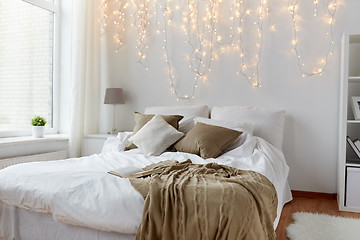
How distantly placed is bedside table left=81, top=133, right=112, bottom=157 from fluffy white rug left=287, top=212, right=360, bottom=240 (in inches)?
84.2

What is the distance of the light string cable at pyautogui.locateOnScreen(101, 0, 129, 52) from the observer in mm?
4281

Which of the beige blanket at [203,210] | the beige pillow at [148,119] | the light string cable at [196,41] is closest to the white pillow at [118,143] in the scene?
the beige pillow at [148,119]

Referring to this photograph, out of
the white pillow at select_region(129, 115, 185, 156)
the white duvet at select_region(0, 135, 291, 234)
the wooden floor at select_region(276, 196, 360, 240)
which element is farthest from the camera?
the white pillow at select_region(129, 115, 185, 156)

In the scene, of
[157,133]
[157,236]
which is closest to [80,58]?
[157,133]

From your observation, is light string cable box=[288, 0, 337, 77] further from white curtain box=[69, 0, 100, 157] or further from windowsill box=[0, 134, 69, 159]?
windowsill box=[0, 134, 69, 159]

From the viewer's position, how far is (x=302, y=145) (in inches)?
142

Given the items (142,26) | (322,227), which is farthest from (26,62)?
(322,227)

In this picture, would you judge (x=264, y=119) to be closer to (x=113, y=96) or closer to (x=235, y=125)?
(x=235, y=125)

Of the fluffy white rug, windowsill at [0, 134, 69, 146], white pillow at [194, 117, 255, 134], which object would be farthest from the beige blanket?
windowsill at [0, 134, 69, 146]

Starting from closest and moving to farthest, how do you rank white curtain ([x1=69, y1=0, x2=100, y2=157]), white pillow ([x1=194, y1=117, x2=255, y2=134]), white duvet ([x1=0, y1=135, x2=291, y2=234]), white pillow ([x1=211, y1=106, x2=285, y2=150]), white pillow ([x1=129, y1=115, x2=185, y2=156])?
white duvet ([x1=0, y1=135, x2=291, y2=234]) < white pillow ([x1=129, y1=115, x2=185, y2=156]) < white pillow ([x1=194, y1=117, x2=255, y2=134]) < white pillow ([x1=211, y1=106, x2=285, y2=150]) < white curtain ([x1=69, y1=0, x2=100, y2=157])

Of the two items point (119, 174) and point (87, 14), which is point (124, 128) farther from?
point (119, 174)

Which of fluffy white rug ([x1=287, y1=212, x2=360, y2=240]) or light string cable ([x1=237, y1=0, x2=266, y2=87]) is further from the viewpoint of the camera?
light string cable ([x1=237, y1=0, x2=266, y2=87])

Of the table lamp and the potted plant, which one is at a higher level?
the table lamp

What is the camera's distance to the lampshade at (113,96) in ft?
13.2
